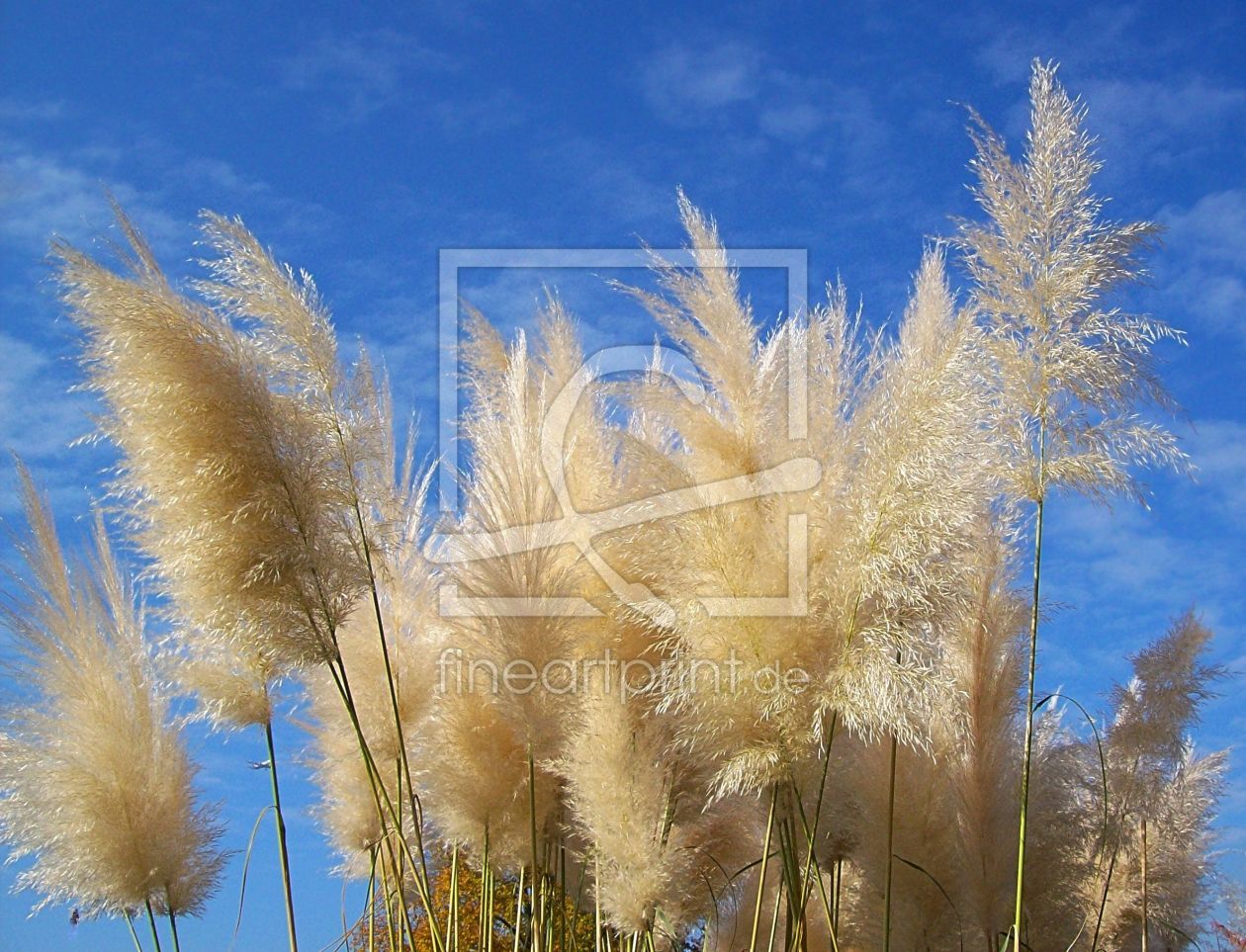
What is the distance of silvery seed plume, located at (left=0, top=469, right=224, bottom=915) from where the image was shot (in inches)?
143

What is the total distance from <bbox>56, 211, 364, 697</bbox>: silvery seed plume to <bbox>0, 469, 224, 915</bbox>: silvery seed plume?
0.50 metres

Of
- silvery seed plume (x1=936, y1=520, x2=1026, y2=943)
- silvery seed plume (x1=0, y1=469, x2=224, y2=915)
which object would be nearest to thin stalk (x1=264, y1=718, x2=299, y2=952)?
silvery seed plume (x1=0, y1=469, x2=224, y2=915)

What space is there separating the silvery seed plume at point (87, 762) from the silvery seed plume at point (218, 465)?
50 cm

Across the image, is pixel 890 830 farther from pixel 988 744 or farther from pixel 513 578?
pixel 513 578

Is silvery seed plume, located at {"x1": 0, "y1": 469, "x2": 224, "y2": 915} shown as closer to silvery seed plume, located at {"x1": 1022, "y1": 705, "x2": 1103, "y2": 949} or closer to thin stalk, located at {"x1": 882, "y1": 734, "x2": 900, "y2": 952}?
thin stalk, located at {"x1": 882, "y1": 734, "x2": 900, "y2": 952}

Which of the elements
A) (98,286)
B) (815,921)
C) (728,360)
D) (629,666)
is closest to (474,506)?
(629,666)

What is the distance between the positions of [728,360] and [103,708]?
7.21 ft

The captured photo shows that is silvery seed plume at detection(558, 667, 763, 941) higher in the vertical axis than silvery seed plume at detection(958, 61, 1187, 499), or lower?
lower

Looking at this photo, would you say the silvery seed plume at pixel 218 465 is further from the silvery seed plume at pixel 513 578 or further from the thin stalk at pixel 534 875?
the thin stalk at pixel 534 875

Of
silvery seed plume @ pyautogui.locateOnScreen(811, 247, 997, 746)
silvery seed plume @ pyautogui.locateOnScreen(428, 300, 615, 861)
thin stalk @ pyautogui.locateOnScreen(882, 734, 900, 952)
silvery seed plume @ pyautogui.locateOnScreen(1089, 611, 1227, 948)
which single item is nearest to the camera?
silvery seed plume @ pyautogui.locateOnScreen(811, 247, 997, 746)

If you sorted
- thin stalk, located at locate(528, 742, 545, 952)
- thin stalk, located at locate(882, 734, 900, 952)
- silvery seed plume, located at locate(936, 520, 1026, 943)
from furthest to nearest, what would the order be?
1. silvery seed plume, located at locate(936, 520, 1026, 943)
2. thin stalk, located at locate(882, 734, 900, 952)
3. thin stalk, located at locate(528, 742, 545, 952)

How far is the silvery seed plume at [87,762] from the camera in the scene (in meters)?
3.62

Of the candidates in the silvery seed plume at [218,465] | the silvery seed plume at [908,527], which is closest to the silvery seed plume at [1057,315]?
the silvery seed plume at [908,527]

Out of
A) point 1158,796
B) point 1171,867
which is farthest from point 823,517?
point 1171,867
